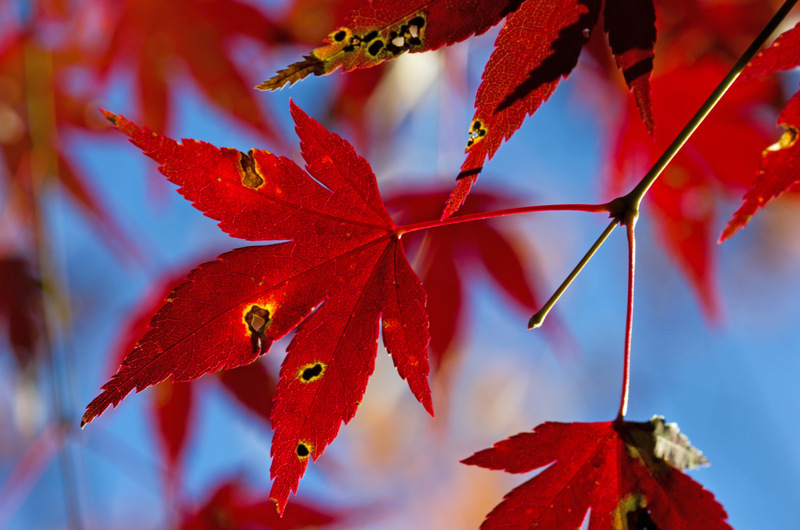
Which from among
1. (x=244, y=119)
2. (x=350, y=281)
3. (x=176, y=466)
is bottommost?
(x=350, y=281)

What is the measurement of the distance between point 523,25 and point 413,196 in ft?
1.87

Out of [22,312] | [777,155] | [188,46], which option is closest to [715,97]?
[777,155]

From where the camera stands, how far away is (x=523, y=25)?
0.37 m

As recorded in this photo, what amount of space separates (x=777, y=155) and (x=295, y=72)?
300 millimetres

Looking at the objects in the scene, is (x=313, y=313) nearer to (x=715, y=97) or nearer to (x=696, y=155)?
(x=715, y=97)

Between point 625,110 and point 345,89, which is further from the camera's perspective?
point 345,89

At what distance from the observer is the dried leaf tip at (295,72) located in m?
0.33

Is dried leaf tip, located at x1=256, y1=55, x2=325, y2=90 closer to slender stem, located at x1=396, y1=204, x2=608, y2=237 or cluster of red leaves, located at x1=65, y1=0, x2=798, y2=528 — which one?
cluster of red leaves, located at x1=65, y1=0, x2=798, y2=528

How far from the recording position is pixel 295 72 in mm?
335

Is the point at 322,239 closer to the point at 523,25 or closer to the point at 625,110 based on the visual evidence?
the point at 523,25

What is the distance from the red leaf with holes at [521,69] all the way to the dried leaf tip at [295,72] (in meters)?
0.10

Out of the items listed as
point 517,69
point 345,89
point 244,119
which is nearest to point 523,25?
point 517,69

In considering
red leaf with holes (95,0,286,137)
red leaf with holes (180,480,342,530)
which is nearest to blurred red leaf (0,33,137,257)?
red leaf with holes (95,0,286,137)

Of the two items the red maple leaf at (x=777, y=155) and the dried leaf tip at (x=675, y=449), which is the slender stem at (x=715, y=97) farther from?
the dried leaf tip at (x=675, y=449)
